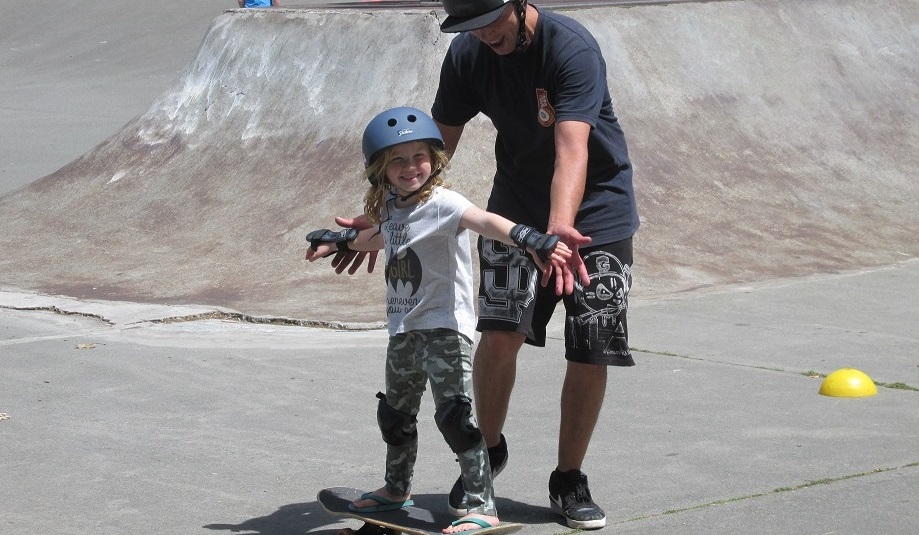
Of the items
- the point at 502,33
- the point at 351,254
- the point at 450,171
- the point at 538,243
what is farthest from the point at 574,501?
the point at 450,171

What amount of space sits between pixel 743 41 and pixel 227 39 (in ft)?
14.5

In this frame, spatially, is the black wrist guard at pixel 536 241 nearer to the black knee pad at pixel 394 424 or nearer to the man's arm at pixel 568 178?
the man's arm at pixel 568 178

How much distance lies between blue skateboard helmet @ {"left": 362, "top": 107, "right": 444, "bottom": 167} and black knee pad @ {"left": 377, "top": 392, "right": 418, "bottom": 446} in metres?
0.74

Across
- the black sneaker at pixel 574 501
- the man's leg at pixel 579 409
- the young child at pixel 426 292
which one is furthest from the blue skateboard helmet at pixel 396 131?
the black sneaker at pixel 574 501

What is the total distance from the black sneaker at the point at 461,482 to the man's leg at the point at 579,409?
225mm

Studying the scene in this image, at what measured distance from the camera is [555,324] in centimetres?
697

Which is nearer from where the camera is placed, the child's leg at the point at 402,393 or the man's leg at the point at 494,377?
the child's leg at the point at 402,393

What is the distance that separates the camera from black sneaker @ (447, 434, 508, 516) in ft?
12.4

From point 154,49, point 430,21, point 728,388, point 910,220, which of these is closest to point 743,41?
point 910,220

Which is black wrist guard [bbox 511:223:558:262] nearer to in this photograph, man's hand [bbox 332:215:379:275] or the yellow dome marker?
man's hand [bbox 332:215:379:275]

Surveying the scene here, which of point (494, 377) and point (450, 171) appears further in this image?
point (450, 171)

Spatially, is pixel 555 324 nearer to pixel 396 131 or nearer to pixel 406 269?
pixel 406 269

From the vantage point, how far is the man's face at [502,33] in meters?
3.80

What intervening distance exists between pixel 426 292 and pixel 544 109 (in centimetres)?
69
